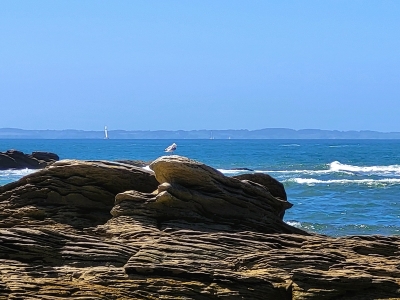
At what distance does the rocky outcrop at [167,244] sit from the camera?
11188 millimetres

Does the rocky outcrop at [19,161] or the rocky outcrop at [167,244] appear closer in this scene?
the rocky outcrop at [167,244]

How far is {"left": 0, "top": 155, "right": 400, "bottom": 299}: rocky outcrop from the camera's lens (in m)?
11.2

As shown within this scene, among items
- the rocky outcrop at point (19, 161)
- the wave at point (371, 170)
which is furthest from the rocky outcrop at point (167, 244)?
the wave at point (371, 170)

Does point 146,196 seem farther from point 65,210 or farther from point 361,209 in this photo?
point 361,209

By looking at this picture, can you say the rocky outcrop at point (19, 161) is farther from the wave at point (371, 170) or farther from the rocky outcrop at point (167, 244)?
the rocky outcrop at point (167, 244)

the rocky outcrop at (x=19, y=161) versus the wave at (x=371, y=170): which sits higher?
the rocky outcrop at (x=19, y=161)

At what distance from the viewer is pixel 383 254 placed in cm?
1395

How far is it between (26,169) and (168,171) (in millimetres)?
60020

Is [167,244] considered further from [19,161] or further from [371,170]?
[371,170]

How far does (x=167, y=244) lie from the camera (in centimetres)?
1301

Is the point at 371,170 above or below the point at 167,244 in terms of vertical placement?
below

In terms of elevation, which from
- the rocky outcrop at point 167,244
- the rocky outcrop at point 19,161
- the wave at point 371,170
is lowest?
the wave at point 371,170

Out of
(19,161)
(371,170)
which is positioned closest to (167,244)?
(19,161)

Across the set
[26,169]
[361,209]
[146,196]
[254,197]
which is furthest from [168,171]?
[26,169]
